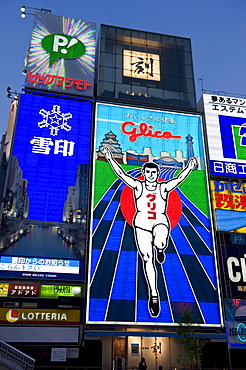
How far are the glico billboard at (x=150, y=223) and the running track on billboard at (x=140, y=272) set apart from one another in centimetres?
7

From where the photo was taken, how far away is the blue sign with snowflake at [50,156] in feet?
98.7

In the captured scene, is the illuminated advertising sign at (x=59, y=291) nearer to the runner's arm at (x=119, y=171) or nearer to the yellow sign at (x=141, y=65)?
the runner's arm at (x=119, y=171)

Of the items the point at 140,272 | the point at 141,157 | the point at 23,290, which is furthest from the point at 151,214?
the point at 23,290

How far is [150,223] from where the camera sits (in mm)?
31125

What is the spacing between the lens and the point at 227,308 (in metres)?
29.2

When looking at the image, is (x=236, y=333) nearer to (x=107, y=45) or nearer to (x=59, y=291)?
(x=59, y=291)

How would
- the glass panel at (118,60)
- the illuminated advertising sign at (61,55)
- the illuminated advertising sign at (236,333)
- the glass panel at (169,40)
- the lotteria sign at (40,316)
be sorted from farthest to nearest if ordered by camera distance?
the glass panel at (169,40) → the glass panel at (118,60) → the illuminated advertising sign at (61,55) → the illuminated advertising sign at (236,333) → the lotteria sign at (40,316)

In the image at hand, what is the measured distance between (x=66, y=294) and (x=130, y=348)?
662 cm

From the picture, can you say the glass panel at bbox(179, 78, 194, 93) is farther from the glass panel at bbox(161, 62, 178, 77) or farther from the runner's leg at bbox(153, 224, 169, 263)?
the runner's leg at bbox(153, 224, 169, 263)

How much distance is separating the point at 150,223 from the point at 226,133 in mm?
12478

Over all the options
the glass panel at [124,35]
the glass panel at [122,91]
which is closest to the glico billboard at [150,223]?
the glass panel at [122,91]

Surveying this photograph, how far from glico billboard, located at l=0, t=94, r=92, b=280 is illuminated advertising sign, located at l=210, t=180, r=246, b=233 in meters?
11.6

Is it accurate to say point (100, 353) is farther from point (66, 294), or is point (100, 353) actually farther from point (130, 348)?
point (66, 294)

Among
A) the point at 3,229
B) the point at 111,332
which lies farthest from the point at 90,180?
the point at 111,332
